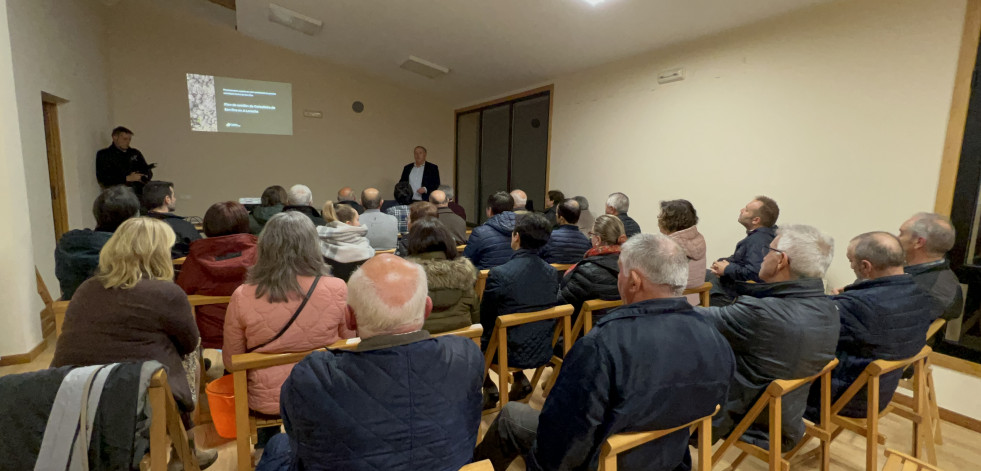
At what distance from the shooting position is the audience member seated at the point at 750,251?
2.79 metres

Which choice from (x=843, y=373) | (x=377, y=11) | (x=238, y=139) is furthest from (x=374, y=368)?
(x=238, y=139)

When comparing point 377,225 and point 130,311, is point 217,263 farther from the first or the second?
point 377,225

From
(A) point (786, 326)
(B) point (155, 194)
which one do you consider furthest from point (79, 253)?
(A) point (786, 326)

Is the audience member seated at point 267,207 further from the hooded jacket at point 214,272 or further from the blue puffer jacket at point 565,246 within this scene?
the blue puffer jacket at point 565,246

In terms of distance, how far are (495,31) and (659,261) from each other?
3.84m

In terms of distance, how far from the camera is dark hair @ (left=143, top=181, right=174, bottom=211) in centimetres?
283

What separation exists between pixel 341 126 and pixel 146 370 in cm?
696

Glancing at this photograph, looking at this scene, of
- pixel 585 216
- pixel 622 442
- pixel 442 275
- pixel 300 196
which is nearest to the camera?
pixel 622 442

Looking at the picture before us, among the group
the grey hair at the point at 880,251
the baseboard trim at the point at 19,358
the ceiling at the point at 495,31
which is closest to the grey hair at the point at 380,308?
the grey hair at the point at 880,251

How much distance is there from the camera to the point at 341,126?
25.0 ft

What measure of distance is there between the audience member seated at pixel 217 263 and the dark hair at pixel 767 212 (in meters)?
3.03

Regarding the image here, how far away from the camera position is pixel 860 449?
7.48ft

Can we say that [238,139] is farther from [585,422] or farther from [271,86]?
[585,422]

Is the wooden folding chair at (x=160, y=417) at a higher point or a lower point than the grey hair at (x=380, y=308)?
lower
